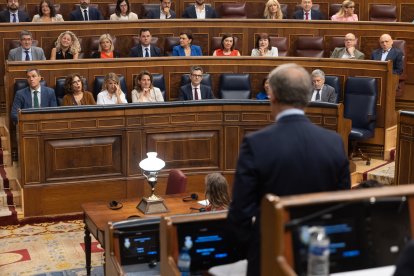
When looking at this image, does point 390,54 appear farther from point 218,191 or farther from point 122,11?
point 218,191

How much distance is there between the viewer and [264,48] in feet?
29.1

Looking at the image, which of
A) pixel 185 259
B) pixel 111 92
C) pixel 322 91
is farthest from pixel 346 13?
pixel 185 259

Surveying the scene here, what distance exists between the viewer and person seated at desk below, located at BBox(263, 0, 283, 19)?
978cm

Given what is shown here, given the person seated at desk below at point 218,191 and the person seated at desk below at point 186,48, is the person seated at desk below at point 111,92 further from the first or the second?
the person seated at desk below at point 218,191

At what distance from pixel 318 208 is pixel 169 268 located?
3.25 ft

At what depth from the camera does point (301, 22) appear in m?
9.38

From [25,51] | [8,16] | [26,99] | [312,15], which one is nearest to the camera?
[26,99]

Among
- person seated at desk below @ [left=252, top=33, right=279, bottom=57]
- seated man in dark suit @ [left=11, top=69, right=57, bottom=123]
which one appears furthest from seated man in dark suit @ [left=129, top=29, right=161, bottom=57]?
seated man in dark suit @ [left=11, top=69, right=57, bottom=123]

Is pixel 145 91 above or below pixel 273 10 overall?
below

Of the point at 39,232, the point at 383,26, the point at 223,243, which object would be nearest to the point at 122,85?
the point at 39,232

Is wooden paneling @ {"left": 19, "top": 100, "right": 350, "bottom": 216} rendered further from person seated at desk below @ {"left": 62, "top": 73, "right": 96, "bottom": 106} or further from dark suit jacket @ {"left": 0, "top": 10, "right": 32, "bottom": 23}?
dark suit jacket @ {"left": 0, "top": 10, "right": 32, "bottom": 23}

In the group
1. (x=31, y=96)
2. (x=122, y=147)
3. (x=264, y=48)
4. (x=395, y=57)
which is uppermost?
(x=264, y=48)

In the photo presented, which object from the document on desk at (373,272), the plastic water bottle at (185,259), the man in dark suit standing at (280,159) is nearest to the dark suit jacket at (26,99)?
the plastic water bottle at (185,259)

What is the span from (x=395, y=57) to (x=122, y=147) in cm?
341
